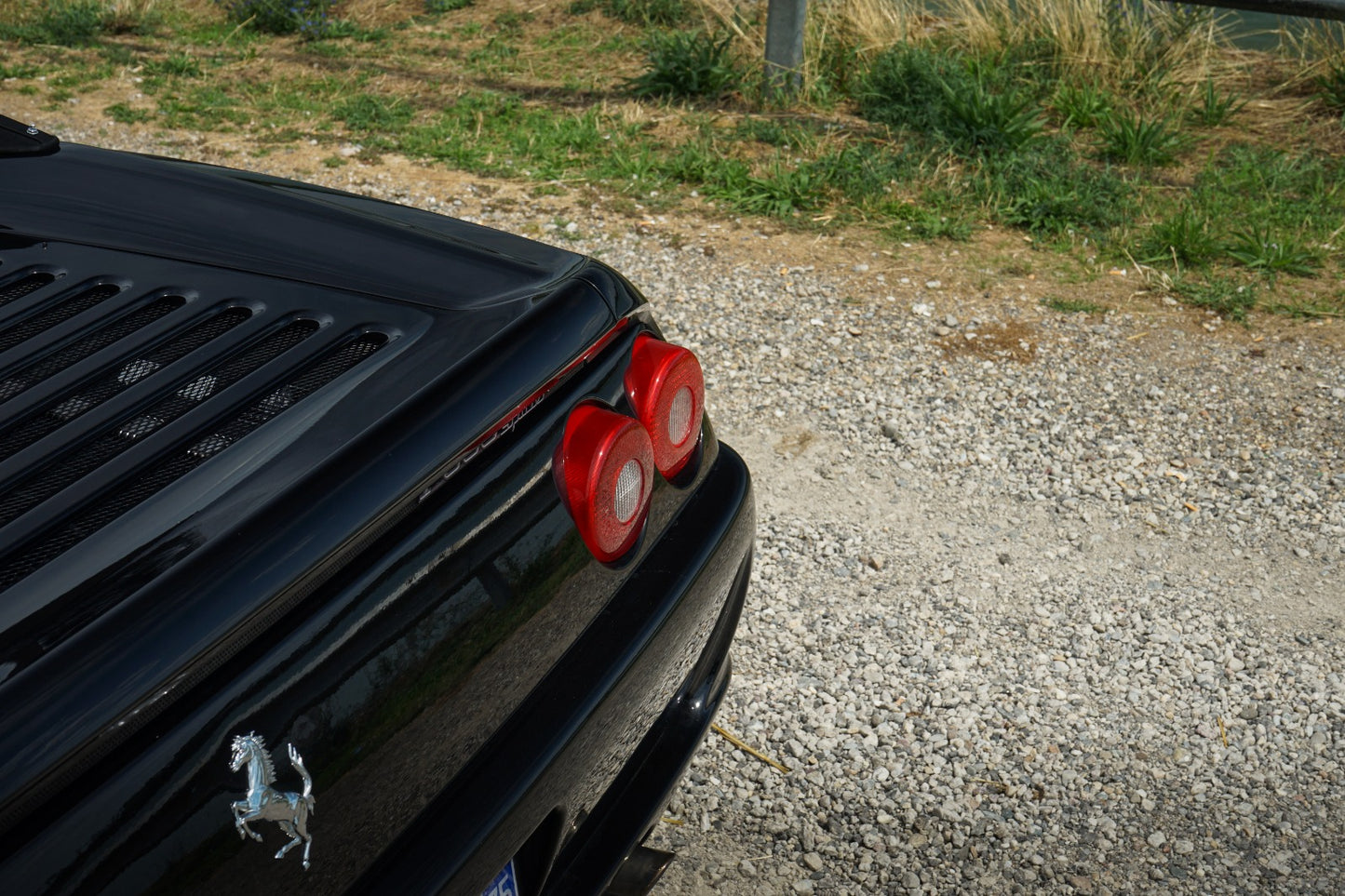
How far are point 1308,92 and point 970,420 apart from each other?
3.99 m

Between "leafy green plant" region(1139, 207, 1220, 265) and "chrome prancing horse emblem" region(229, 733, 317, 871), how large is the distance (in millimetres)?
4351

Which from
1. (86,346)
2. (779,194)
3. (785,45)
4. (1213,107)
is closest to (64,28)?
(785,45)

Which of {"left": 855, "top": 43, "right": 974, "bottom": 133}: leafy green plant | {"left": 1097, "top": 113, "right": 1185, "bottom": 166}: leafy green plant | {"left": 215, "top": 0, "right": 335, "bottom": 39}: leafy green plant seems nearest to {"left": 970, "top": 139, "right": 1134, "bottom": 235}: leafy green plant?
{"left": 1097, "top": 113, "right": 1185, "bottom": 166}: leafy green plant

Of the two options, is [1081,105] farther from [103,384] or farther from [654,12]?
[103,384]

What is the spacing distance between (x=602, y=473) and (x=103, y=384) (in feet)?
2.26

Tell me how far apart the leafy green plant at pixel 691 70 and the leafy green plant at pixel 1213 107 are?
8.07 feet

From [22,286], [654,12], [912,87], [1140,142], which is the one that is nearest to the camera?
[22,286]

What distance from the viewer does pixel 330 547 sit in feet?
4.37

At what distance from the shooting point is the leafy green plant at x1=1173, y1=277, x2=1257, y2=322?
4.43m

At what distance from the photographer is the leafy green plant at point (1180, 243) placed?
4.73 m

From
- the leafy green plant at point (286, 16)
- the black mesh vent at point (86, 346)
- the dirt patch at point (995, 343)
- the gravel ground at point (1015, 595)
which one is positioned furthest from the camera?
the leafy green plant at point (286, 16)

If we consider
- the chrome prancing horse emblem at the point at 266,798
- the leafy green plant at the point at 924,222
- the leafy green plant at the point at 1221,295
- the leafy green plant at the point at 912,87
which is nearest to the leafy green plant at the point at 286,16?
the leafy green plant at the point at 912,87

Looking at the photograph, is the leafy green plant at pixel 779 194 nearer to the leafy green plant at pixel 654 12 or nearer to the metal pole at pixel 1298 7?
the metal pole at pixel 1298 7

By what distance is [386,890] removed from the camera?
1327 mm
